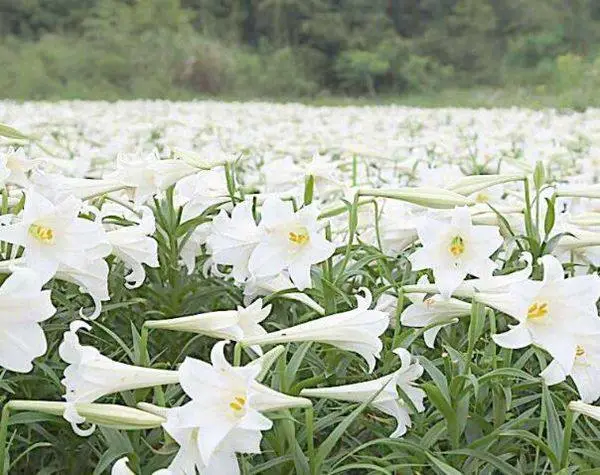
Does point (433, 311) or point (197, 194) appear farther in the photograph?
point (197, 194)

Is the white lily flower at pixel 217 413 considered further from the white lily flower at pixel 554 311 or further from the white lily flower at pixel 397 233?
the white lily flower at pixel 397 233

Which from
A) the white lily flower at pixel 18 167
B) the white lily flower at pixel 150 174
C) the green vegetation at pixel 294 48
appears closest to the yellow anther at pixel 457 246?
the white lily flower at pixel 150 174

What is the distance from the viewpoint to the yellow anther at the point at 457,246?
146 cm

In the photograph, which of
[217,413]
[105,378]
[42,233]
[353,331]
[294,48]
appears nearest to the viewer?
[217,413]

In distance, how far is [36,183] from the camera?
1751mm

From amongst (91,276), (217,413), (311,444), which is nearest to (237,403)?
(217,413)

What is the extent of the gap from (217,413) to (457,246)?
514 mm

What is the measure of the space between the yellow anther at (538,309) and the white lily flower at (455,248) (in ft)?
0.48

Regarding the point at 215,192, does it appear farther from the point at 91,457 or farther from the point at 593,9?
the point at 593,9

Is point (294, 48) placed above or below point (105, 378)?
below

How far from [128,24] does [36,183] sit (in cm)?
2051

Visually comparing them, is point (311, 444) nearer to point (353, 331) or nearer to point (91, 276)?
point (353, 331)

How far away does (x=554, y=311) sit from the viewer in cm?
130

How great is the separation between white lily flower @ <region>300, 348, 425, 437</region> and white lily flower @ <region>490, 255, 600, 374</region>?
0.13m
